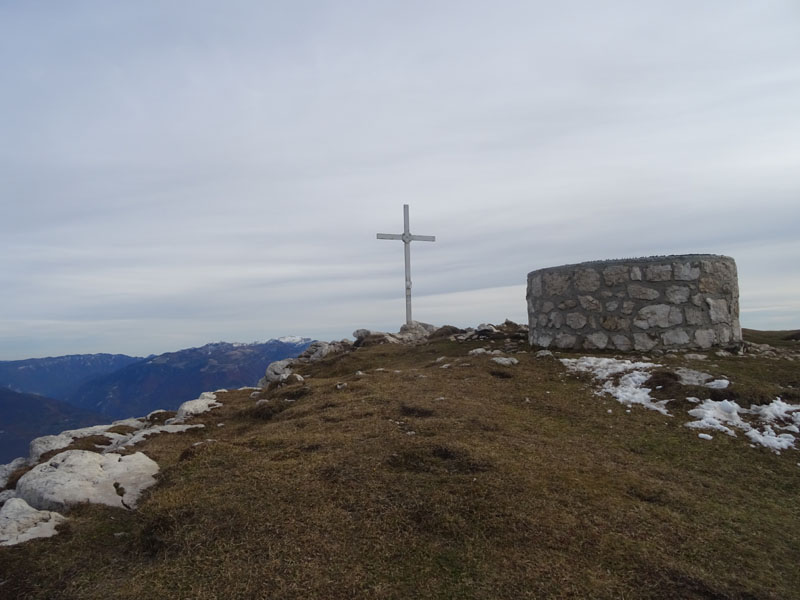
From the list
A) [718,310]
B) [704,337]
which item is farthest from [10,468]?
[718,310]

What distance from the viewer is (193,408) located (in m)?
14.9

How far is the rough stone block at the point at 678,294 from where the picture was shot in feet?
44.8

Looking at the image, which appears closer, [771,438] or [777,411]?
[771,438]

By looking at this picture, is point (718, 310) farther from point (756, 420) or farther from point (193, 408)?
point (193, 408)

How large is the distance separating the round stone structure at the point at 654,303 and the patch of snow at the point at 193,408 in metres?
11.4

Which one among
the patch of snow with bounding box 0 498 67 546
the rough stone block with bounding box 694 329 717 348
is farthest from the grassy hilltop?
the rough stone block with bounding box 694 329 717 348

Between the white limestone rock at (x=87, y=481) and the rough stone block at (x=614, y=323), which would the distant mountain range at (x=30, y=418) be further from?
the rough stone block at (x=614, y=323)

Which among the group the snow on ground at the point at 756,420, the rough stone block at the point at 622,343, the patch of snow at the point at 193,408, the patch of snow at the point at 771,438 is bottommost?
the patch of snow at the point at 193,408

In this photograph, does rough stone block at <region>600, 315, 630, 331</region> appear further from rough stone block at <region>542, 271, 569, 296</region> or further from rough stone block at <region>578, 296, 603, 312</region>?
rough stone block at <region>542, 271, 569, 296</region>

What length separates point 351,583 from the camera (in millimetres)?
4586

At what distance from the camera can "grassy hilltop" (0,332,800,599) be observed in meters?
→ 4.65

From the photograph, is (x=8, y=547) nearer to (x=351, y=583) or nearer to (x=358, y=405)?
(x=351, y=583)

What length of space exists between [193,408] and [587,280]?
12436 mm

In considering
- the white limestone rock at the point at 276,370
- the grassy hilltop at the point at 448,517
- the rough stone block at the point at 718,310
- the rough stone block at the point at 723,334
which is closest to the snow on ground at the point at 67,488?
the grassy hilltop at the point at 448,517
